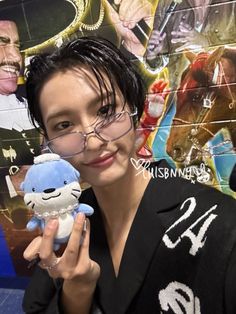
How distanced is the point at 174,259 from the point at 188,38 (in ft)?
3.32

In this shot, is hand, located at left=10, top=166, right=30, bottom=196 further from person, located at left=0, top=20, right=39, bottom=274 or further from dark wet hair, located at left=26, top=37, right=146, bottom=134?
dark wet hair, located at left=26, top=37, right=146, bottom=134

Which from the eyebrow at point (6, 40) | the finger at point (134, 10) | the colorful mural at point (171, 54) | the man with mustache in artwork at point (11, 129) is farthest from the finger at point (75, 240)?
the eyebrow at point (6, 40)

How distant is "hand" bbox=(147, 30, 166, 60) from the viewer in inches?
53.4

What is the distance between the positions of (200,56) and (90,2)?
0.56 meters

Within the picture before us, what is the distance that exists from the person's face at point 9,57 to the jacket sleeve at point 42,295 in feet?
3.75

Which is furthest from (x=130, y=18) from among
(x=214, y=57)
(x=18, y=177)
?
(x=18, y=177)

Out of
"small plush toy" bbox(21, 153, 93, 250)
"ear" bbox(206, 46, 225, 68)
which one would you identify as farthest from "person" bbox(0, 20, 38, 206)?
"small plush toy" bbox(21, 153, 93, 250)

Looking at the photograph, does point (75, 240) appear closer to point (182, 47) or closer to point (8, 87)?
point (182, 47)

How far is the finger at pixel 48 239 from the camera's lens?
53 cm

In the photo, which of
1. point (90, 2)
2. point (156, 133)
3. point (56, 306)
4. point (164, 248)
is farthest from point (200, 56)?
point (56, 306)

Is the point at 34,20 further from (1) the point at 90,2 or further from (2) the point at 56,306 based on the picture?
(2) the point at 56,306

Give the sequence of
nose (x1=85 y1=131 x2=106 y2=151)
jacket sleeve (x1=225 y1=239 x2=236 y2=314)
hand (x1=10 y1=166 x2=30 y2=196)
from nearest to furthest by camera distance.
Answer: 1. jacket sleeve (x1=225 y1=239 x2=236 y2=314)
2. nose (x1=85 y1=131 x2=106 y2=151)
3. hand (x1=10 y1=166 x2=30 y2=196)

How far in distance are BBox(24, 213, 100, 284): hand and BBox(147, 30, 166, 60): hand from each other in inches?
39.8

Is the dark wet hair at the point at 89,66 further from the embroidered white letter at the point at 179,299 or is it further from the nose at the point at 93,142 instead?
the embroidered white letter at the point at 179,299
